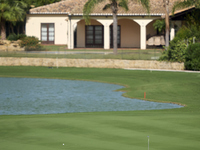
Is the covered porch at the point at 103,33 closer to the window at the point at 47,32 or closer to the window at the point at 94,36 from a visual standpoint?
the window at the point at 94,36

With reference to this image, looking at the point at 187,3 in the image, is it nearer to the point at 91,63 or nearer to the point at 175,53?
the point at 175,53

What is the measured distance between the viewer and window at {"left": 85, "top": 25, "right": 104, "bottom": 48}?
188 ft

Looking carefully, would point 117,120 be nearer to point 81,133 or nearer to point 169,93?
point 81,133

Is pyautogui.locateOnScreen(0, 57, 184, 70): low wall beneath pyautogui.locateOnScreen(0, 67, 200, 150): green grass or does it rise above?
above

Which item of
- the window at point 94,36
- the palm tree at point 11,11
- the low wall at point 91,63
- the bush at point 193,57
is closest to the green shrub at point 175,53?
the low wall at point 91,63

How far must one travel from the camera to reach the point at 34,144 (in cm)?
951

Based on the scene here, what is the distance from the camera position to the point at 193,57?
34.8 meters

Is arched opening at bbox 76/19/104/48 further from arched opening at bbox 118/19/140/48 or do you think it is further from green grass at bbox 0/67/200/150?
green grass at bbox 0/67/200/150

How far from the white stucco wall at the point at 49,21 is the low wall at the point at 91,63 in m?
20.8

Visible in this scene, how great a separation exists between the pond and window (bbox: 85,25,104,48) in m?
26.7

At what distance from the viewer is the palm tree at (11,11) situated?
56.7 meters

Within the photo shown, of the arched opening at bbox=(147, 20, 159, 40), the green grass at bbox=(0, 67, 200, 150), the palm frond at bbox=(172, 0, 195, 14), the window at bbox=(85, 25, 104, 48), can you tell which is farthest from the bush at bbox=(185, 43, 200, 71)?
the window at bbox=(85, 25, 104, 48)

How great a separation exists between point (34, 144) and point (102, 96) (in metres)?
14.4

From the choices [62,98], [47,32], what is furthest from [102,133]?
[47,32]
